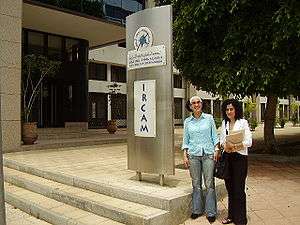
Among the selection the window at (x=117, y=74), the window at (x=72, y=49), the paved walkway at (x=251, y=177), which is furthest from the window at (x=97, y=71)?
the paved walkway at (x=251, y=177)

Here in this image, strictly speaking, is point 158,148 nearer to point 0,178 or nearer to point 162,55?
point 162,55

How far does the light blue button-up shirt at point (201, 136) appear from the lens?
5.19m

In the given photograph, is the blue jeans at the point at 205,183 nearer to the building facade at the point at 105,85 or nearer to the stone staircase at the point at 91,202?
the stone staircase at the point at 91,202

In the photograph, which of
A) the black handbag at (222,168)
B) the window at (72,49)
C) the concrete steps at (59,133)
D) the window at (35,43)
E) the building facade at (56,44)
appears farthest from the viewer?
the window at (72,49)

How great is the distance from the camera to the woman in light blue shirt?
5.15 m

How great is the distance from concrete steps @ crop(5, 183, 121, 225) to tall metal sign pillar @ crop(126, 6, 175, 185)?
123 cm

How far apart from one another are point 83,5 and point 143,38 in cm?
868

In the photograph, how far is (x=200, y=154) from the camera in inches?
204

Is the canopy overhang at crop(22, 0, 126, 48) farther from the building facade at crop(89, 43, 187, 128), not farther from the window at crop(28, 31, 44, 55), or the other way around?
the building facade at crop(89, 43, 187, 128)

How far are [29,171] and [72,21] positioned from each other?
7.93 meters

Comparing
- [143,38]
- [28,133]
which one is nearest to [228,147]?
[143,38]

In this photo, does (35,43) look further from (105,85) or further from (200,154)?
(105,85)

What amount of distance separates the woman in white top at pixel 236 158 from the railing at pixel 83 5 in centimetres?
965

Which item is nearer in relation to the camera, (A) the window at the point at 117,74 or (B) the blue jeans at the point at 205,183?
(B) the blue jeans at the point at 205,183
